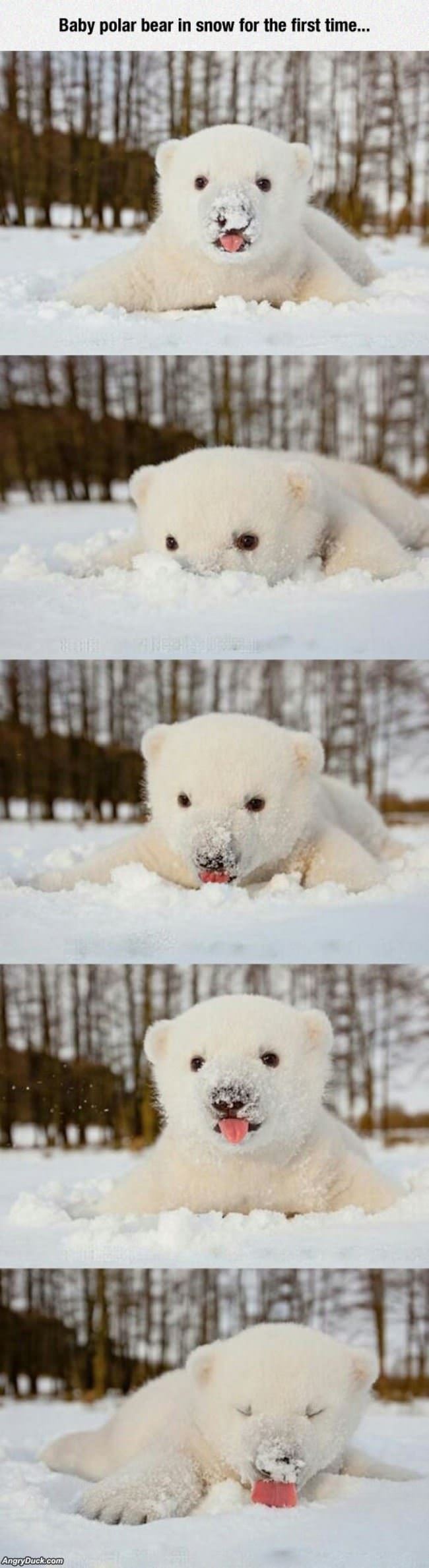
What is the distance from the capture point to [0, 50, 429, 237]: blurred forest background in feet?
10.0

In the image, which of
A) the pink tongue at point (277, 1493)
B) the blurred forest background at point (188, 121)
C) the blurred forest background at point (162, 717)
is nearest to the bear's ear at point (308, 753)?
the blurred forest background at point (162, 717)

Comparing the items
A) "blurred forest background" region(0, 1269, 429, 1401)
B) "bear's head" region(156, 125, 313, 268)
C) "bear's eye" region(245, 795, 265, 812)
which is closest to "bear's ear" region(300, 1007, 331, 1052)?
"bear's eye" region(245, 795, 265, 812)

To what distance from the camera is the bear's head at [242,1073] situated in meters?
2.89

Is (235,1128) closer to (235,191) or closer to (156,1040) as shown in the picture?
(156,1040)

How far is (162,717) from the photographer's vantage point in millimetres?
3086

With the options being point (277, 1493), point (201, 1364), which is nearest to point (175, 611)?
point (201, 1364)

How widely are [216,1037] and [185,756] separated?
402mm

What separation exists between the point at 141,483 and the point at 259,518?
0.19 meters

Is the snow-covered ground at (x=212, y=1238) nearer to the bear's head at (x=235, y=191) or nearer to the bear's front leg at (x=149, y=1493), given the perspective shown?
the bear's front leg at (x=149, y=1493)

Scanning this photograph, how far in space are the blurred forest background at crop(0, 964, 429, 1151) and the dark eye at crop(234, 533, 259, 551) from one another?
65 cm

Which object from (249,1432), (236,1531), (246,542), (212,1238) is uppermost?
(246,542)

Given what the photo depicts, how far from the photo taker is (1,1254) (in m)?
3.02

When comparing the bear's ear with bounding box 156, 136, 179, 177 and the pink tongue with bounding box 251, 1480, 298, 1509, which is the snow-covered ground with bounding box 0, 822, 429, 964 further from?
the bear's ear with bounding box 156, 136, 179, 177
